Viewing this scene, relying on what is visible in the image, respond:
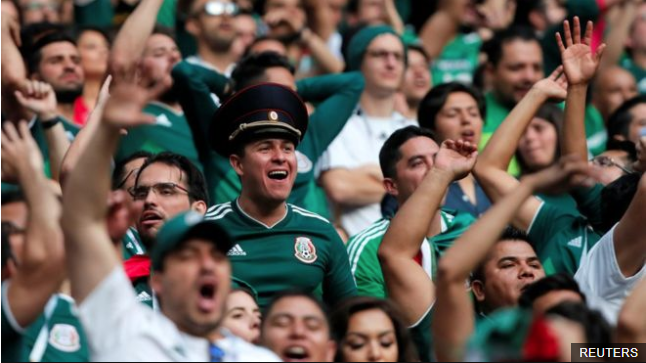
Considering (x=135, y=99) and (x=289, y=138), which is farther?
(x=289, y=138)

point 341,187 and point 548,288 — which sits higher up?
point 341,187

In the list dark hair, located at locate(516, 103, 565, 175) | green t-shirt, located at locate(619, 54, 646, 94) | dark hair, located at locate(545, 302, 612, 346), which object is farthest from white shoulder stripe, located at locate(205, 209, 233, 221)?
green t-shirt, located at locate(619, 54, 646, 94)

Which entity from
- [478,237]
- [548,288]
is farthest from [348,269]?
[478,237]

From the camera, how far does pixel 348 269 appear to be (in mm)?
8633

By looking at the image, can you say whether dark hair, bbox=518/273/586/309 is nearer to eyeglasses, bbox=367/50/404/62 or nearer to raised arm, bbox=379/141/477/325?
raised arm, bbox=379/141/477/325

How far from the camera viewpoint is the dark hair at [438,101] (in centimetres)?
1105

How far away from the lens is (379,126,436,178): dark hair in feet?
32.0

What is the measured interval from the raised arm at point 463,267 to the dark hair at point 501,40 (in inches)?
237

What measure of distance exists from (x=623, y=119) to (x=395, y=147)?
2.47 metres

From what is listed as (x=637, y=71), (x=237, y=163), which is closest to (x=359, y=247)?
(x=237, y=163)

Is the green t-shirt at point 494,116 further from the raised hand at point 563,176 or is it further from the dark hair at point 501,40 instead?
the raised hand at point 563,176

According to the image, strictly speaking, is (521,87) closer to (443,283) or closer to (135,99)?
(443,283)

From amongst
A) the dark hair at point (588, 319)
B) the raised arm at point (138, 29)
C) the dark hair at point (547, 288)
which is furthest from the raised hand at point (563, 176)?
the raised arm at point (138, 29)

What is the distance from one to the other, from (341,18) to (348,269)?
7.36m
